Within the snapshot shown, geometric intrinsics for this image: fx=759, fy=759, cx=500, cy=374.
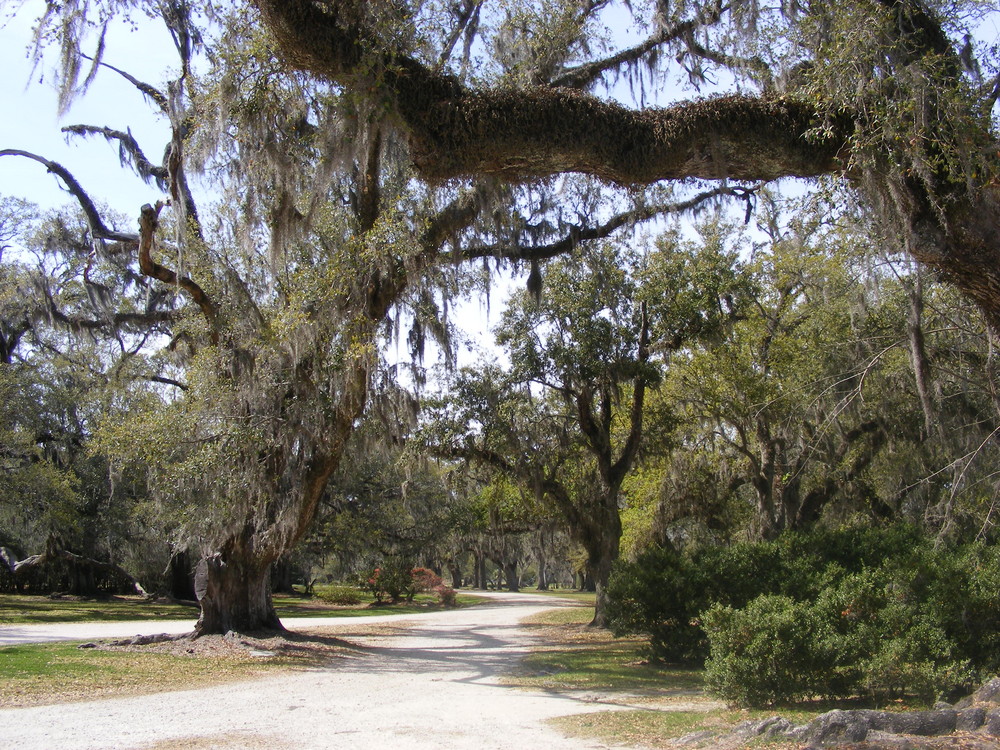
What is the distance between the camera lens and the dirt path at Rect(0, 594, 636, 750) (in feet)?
20.3

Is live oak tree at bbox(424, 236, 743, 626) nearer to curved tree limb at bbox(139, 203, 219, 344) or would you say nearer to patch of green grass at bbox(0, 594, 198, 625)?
curved tree limb at bbox(139, 203, 219, 344)

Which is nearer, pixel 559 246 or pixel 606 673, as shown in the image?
pixel 606 673

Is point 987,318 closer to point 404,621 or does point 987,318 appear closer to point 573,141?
point 573,141

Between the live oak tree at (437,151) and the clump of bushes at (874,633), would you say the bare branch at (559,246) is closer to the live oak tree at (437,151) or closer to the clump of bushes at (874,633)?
the live oak tree at (437,151)

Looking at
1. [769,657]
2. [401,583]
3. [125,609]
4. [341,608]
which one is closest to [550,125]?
[769,657]

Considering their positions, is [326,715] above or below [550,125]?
below

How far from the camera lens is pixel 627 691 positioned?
369 inches

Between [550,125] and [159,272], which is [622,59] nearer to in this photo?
[550,125]

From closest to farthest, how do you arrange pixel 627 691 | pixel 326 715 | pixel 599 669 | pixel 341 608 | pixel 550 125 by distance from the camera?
1. pixel 550 125
2. pixel 326 715
3. pixel 627 691
4. pixel 599 669
5. pixel 341 608

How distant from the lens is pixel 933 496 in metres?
15.8

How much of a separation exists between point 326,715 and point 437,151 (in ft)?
18.1

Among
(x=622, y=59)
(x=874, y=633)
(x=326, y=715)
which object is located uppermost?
(x=622, y=59)

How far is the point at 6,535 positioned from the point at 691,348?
24.7 m

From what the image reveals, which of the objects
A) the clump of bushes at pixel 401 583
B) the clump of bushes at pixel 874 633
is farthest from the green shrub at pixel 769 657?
the clump of bushes at pixel 401 583
